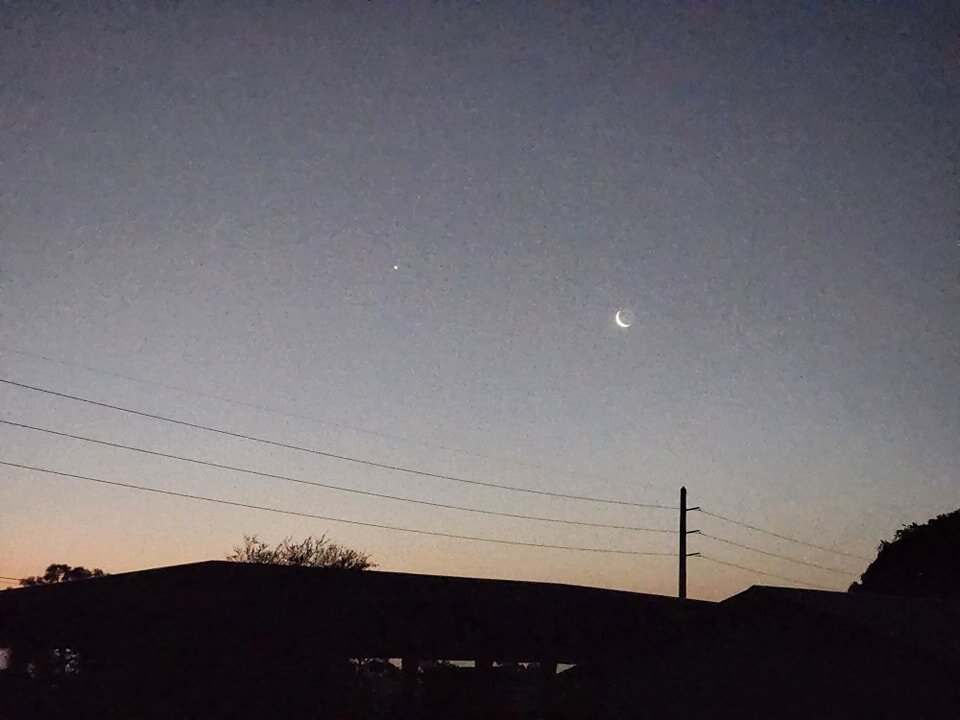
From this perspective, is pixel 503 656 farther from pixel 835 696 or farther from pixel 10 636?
pixel 10 636

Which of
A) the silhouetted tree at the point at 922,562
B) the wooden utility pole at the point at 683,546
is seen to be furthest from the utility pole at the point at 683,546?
the silhouetted tree at the point at 922,562

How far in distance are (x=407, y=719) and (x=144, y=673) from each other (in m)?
7.54

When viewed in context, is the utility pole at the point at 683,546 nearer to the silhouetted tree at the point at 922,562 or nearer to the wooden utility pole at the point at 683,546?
the wooden utility pole at the point at 683,546

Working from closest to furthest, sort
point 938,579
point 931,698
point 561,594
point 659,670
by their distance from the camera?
point 931,698 → point 659,670 → point 561,594 → point 938,579

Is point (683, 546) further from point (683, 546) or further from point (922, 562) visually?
point (922, 562)

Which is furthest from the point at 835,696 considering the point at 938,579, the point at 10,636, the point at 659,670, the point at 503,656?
the point at 938,579

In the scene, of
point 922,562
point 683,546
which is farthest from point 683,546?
point 922,562

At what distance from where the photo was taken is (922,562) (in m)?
56.3

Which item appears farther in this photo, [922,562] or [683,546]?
[922,562]

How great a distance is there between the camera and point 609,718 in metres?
23.5

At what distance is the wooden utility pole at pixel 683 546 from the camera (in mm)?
37531

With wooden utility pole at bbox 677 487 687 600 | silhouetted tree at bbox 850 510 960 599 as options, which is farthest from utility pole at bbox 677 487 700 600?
silhouetted tree at bbox 850 510 960 599

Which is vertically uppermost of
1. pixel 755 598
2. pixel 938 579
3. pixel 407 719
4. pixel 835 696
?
pixel 938 579

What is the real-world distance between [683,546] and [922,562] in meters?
26.6
